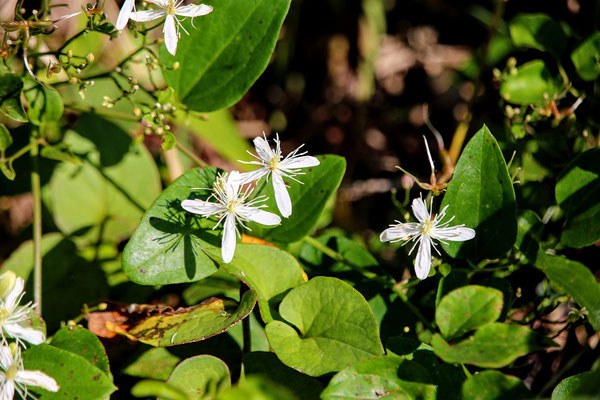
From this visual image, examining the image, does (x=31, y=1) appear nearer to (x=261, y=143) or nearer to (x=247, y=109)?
(x=247, y=109)

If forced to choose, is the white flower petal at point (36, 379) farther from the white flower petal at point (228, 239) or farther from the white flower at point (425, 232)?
the white flower at point (425, 232)

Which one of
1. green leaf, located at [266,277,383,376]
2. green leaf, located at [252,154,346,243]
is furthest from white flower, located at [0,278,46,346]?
green leaf, located at [252,154,346,243]

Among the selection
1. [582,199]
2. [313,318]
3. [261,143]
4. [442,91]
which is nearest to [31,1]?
[261,143]

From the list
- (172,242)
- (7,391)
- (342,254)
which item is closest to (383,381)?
(342,254)

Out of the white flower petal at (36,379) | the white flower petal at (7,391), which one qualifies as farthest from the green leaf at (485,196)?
the white flower petal at (7,391)

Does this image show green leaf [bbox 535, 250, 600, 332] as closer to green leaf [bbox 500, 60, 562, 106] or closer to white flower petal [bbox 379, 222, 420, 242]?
white flower petal [bbox 379, 222, 420, 242]
